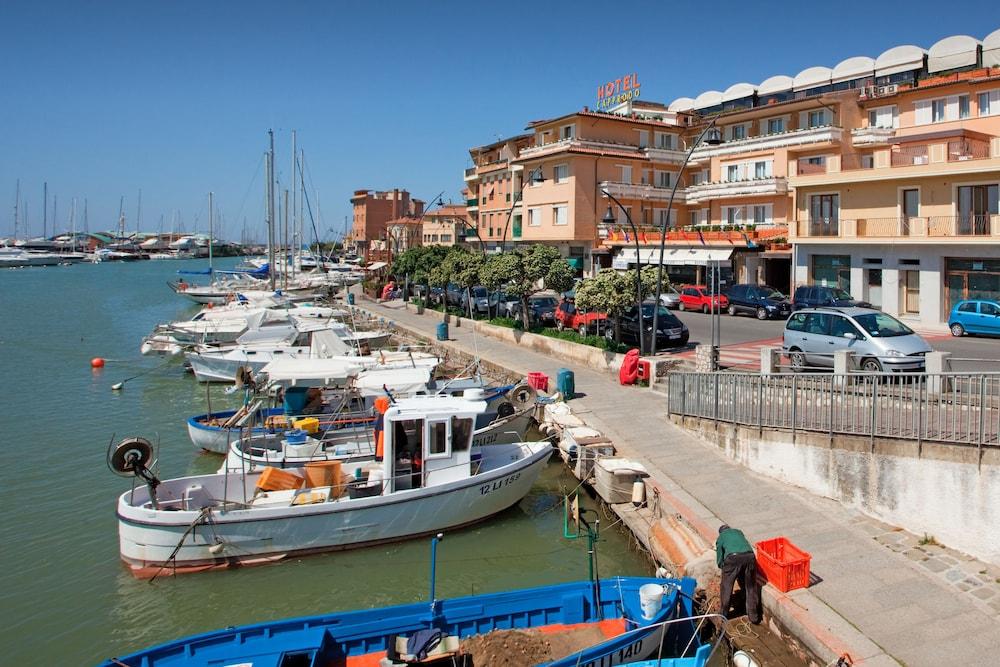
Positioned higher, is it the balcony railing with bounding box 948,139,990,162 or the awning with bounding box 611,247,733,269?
the balcony railing with bounding box 948,139,990,162

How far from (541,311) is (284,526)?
23.6 metres

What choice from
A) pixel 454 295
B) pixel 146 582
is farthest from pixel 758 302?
pixel 146 582

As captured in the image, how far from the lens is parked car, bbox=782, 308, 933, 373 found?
56.0 ft

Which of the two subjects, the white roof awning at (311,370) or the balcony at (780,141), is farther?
the balcony at (780,141)

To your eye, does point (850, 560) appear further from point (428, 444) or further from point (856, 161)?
point (856, 161)

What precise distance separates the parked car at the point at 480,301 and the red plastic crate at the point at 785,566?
29703 millimetres

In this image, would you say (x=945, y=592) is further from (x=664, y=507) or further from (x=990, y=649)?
(x=664, y=507)

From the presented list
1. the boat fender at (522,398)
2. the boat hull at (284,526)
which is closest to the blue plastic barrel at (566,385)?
the boat fender at (522,398)

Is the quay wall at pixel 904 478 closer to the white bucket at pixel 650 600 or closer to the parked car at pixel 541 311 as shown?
the white bucket at pixel 650 600

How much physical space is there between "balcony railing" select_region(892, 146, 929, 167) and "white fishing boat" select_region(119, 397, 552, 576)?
2906 cm

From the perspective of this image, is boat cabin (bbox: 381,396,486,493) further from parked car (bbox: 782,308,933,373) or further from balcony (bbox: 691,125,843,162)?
balcony (bbox: 691,125,843,162)

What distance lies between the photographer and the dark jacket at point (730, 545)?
394 inches

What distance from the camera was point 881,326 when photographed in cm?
1789

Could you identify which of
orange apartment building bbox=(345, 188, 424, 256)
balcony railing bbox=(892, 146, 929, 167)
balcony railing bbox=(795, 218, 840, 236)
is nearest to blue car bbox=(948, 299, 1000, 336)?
balcony railing bbox=(795, 218, 840, 236)
